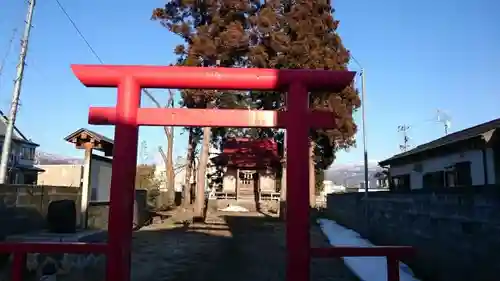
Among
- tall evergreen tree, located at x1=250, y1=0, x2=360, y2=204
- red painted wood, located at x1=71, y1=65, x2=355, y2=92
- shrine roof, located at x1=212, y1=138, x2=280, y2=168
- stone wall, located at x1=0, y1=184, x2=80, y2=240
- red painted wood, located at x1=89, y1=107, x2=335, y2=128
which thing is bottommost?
stone wall, located at x1=0, y1=184, x2=80, y2=240

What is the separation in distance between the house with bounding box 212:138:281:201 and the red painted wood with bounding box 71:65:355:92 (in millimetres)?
28464

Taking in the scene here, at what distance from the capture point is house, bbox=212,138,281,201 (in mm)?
34812

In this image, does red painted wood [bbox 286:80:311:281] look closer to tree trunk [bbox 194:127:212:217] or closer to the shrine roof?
tree trunk [bbox 194:127:212:217]

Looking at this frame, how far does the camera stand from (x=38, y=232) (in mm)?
10273

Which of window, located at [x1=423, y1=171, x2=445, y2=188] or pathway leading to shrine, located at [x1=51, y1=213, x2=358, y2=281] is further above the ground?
window, located at [x1=423, y1=171, x2=445, y2=188]

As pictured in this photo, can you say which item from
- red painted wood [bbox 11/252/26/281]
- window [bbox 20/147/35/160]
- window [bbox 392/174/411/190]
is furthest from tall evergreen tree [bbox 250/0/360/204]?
window [bbox 20/147/35/160]

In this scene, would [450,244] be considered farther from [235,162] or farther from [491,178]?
[235,162]

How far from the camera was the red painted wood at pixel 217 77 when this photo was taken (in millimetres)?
5996

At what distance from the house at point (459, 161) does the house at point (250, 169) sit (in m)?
15.5

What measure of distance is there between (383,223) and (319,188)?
102 ft

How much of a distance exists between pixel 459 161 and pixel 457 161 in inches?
6.5

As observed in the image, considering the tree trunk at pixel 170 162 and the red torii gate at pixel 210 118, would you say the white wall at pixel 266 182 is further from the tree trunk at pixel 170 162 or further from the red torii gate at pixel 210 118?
the red torii gate at pixel 210 118

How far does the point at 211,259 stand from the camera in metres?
11.5

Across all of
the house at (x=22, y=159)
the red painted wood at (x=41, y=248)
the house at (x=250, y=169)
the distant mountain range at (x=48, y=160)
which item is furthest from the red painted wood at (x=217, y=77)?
the distant mountain range at (x=48, y=160)
